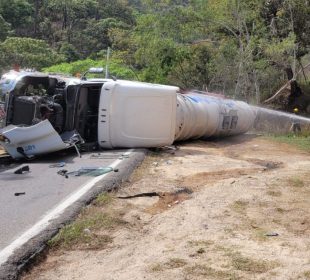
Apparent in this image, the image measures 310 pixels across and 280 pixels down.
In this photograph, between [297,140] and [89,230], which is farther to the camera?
[297,140]

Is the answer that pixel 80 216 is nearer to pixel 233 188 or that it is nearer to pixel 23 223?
pixel 23 223

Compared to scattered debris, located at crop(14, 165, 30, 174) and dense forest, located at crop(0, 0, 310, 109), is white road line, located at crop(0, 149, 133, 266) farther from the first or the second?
dense forest, located at crop(0, 0, 310, 109)

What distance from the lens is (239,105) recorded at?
58.4 ft

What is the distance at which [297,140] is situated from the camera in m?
Result: 16.5

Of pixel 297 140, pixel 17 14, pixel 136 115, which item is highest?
pixel 17 14

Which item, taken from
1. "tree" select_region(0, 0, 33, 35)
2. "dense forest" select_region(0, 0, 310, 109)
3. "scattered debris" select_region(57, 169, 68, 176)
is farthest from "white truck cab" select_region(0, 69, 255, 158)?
"tree" select_region(0, 0, 33, 35)

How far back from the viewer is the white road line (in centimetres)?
443

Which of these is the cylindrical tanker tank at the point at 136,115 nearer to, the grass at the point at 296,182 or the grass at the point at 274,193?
the grass at the point at 296,182

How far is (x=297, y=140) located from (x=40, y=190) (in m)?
11.0

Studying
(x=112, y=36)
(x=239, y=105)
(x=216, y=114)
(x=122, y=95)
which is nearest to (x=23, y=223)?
(x=122, y=95)

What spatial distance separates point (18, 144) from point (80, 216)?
5.01 metres

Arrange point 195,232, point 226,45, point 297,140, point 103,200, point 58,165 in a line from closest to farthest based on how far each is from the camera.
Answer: point 195,232, point 103,200, point 58,165, point 297,140, point 226,45

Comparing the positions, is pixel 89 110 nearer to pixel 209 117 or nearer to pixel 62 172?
pixel 62 172

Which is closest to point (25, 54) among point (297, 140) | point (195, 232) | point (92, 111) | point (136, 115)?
point (297, 140)
